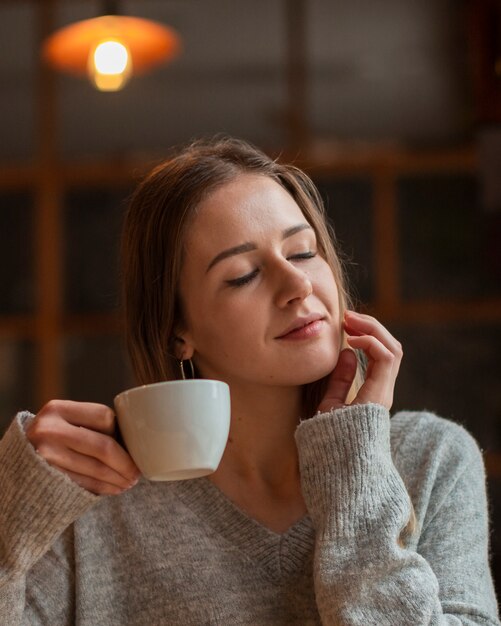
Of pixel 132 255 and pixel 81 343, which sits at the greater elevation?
pixel 132 255

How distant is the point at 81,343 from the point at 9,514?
8.52ft

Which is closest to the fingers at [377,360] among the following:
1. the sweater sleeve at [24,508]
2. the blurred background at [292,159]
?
the sweater sleeve at [24,508]

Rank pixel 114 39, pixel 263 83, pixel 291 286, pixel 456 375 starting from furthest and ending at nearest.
→ pixel 263 83, pixel 456 375, pixel 114 39, pixel 291 286

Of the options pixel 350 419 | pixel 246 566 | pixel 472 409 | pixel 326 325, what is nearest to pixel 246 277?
pixel 326 325

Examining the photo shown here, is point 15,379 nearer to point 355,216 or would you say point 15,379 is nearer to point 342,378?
point 355,216

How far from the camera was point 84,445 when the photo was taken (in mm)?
1201

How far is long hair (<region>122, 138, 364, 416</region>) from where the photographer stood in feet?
4.87

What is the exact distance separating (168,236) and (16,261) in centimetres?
245

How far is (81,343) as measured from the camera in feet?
12.6

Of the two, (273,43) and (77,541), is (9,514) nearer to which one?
(77,541)

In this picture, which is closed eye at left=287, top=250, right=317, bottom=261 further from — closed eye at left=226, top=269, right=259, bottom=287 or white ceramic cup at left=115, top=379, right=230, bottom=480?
white ceramic cup at left=115, top=379, right=230, bottom=480

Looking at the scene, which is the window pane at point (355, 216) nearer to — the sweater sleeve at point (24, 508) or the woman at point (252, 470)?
the woman at point (252, 470)

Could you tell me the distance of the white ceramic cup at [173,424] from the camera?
3.62ft

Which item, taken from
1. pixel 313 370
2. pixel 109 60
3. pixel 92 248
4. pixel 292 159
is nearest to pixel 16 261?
pixel 92 248
